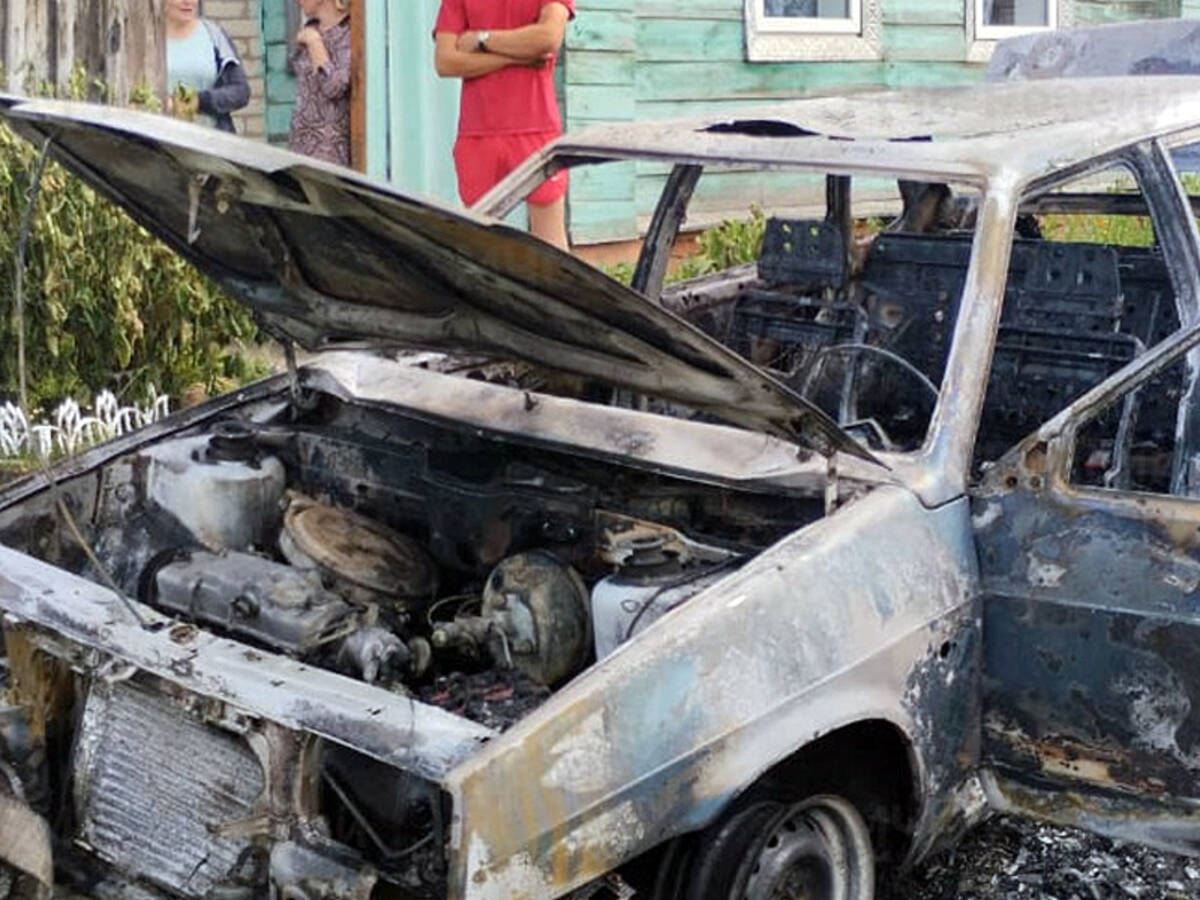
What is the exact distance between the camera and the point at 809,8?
11133 millimetres

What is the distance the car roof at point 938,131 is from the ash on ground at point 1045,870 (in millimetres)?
1676

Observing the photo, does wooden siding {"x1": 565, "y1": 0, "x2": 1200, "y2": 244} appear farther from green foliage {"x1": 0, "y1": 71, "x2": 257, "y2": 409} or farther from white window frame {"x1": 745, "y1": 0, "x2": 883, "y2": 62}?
green foliage {"x1": 0, "y1": 71, "x2": 257, "y2": 409}

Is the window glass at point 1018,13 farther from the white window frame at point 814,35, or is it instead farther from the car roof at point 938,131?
the car roof at point 938,131

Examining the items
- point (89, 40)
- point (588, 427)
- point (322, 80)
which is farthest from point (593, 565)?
point (322, 80)

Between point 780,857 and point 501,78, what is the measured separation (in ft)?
14.5

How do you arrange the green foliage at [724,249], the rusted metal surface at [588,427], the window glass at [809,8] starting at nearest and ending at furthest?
the rusted metal surface at [588,427] → the green foliage at [724,249] → the window glass at [809,8]

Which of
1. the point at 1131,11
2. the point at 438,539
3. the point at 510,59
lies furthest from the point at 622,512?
the point at 1131,11

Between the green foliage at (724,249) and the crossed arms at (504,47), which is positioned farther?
the green foliage at (724,249)

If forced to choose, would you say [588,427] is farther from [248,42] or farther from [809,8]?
[809,8]

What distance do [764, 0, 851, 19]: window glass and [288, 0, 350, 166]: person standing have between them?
11.1ft

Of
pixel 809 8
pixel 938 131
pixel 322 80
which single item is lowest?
pixel 938 131

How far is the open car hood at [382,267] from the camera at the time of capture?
3.34 m

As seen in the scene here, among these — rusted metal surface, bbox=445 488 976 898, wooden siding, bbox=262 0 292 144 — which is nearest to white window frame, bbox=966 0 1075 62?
wooden siding, bbox=262 0 292 144

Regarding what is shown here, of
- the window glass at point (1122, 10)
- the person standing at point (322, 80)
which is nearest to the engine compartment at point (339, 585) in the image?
the person standing at point (322, 80)
